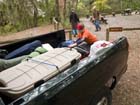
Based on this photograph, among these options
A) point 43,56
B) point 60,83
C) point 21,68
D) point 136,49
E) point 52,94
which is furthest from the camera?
point 136,49

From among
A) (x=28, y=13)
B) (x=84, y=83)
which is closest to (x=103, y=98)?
(x=84, y=83)

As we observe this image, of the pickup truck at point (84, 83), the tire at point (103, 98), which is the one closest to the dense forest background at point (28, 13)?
the pickup truck at point (84, 83)

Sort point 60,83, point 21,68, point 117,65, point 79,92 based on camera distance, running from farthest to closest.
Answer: point 117,65
point 21,68
point 79,92
point 60,83

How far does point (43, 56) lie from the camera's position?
3.85 meters

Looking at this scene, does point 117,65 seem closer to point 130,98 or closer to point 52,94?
point 130,98

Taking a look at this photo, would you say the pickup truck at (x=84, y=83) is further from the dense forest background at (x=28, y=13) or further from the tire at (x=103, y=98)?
the dense forest background at (x=28, y=13)

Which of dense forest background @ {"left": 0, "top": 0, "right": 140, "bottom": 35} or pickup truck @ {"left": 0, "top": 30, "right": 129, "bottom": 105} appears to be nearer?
pickup truck @ {"left": 0, "top": 30, "right": 129, "bottom": 105}

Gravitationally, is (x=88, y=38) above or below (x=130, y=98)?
above

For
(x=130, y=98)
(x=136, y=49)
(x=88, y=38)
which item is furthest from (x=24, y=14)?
(x=130, y=98)

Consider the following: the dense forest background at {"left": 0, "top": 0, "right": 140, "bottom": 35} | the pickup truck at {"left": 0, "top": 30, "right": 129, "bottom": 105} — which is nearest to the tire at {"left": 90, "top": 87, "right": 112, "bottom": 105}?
the pickup truck at {"left": 0, "top": 30, "right": 129, "bottom": 105}

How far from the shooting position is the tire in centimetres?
372

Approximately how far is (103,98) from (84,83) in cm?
89

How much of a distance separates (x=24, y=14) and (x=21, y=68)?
18155mm

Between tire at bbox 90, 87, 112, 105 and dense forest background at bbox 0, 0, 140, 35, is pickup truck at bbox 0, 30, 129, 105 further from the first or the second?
dense forest background at bbox 0, 0, 140, 35
